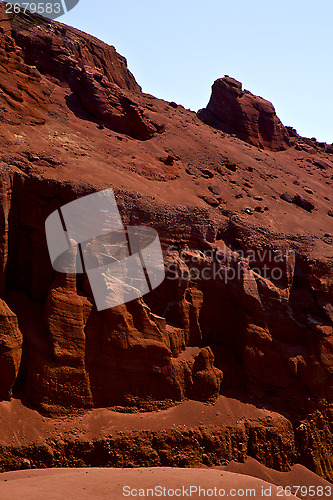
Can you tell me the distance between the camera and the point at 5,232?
47.0 feet

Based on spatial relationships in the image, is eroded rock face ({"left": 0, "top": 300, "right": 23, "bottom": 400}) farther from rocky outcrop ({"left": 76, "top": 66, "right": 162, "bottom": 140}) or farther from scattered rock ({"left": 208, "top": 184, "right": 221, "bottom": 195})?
rocky outcrop ({"left": 76, "top": 66, "right": 162, "bottom": 140})

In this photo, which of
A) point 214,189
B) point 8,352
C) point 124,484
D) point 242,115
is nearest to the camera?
point 124,484

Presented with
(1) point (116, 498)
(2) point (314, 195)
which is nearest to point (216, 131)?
(2) point (314, 195)

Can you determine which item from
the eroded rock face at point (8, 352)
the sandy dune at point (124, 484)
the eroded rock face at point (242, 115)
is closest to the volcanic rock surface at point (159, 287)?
the eroded rock face at point (8, 352)

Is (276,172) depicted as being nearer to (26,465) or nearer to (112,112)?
(112,112)

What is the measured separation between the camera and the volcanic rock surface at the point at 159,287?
1438 cm

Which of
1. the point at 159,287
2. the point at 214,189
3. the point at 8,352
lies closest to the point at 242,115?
the point at 214,189

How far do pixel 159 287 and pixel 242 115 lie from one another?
20.0m

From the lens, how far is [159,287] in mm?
16078

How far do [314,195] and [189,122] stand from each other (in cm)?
815

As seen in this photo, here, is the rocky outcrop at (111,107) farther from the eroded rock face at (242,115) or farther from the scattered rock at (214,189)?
the eroded rock face at (242,115)

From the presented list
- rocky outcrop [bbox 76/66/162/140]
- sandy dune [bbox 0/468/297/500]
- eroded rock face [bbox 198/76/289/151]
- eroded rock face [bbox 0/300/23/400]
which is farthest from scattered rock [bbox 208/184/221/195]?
eroded rock face [bbox 198/76/289/151]

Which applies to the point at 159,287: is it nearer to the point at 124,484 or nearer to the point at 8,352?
the point at 8,352

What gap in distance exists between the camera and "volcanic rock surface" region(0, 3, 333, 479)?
1438 cm
